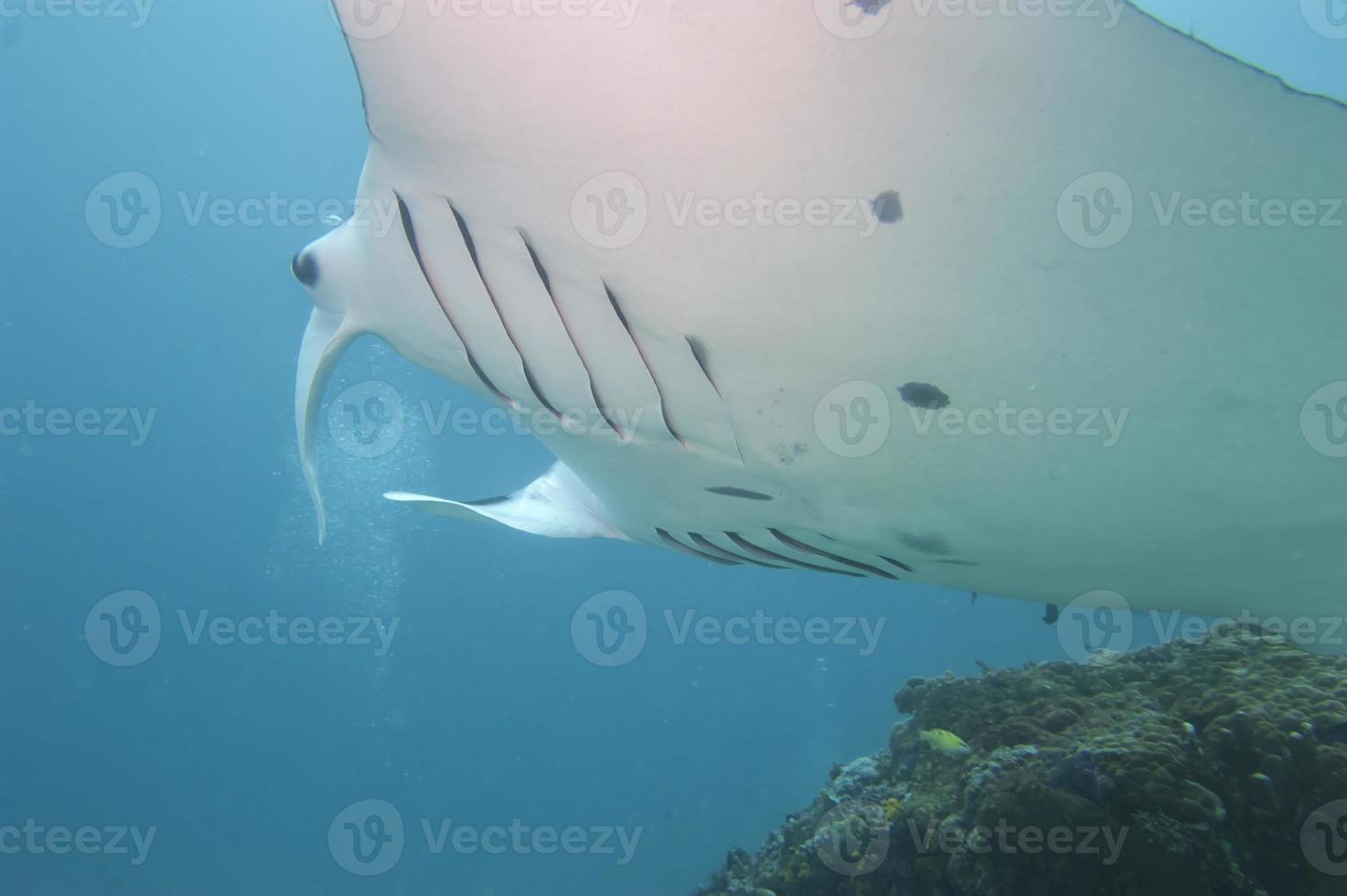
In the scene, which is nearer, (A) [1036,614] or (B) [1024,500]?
(B) [1024,500]

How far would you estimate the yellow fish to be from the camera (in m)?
2.56

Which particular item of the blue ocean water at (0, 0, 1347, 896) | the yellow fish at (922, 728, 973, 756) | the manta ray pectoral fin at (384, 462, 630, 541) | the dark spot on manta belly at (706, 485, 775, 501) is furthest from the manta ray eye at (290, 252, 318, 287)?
the blue ocean water at (0, 0, 1347, 896)

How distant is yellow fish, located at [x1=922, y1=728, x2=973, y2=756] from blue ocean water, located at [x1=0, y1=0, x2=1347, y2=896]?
16.8 metres

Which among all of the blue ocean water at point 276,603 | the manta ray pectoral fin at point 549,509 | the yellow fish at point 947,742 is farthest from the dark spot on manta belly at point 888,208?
the blue ocean water at point 276,603

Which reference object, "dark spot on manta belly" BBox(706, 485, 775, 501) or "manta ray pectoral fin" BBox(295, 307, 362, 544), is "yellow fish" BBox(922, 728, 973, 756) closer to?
"dark spot on manta belly" BBox(706, 485, 775, 501)

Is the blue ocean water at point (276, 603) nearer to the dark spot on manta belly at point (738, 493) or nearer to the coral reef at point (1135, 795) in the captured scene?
the coral reef at point (1135, 795)

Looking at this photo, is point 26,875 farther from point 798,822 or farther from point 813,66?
point 813,66

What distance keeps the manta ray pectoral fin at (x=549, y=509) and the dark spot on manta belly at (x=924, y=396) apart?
3.97ft

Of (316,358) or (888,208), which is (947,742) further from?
(316,358)

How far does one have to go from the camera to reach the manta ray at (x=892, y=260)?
0.99 meters

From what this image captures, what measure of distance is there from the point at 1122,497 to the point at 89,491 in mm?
24716

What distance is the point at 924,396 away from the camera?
1.38 meters

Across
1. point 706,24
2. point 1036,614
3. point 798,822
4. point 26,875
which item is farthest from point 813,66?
point 26,875

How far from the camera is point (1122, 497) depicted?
1.49 metres
